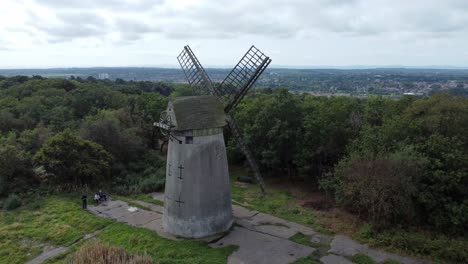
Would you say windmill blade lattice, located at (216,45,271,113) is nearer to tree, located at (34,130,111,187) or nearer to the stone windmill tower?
the stone windmill tower

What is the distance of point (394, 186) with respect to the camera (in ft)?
50.8

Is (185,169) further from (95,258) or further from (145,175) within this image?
(145,175)

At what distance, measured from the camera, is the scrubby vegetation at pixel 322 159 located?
15.8 metres

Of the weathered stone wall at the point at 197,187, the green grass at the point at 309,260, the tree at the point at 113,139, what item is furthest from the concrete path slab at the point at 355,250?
the tree at the point at 113,139

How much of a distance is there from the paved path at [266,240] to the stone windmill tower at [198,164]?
976mm

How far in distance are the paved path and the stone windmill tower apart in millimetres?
976

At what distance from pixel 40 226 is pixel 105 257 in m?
8.06

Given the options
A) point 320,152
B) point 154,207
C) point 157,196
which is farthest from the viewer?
point 320,152

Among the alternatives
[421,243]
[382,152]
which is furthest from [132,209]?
[421,243]

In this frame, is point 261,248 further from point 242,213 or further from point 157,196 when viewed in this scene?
point 157,196

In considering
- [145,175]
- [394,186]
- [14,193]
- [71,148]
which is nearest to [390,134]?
[394,186]

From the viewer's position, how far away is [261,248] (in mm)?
15289

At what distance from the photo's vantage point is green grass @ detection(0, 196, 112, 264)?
15789mm

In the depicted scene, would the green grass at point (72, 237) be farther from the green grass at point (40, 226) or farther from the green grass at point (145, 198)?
the green grass at point (145, 198)
